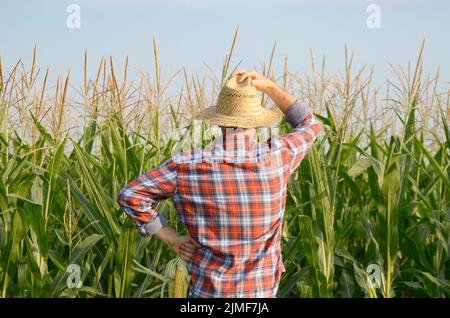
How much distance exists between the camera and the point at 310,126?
9.44ft

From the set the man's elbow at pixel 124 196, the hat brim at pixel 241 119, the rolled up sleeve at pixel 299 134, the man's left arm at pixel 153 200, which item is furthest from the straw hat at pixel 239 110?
the man's elbow at pixel 124 196

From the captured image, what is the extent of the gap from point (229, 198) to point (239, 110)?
35 centimetres

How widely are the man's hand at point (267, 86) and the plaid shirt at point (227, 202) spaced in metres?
0.22

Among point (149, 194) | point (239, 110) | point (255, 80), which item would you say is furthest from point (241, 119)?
point (149, 194)

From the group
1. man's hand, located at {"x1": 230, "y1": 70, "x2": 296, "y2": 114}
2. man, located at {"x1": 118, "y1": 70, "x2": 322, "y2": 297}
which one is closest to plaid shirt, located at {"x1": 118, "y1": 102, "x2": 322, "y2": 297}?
man, located at {"x1": 118, "y1": 70, "x2": 322, "y2": 297}

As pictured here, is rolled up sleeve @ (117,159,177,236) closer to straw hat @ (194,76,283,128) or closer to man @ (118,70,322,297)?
man @ (118,70,322,297)

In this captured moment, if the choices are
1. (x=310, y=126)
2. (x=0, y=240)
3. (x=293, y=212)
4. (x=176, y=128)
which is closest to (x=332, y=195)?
(x=293, y=212)

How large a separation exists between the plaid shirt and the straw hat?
68 mm

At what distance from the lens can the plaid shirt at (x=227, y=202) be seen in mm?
2570

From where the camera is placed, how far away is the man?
257 centimetres
